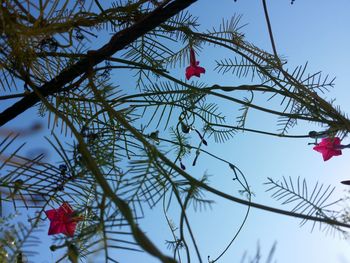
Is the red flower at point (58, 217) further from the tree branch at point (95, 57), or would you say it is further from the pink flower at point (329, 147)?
the pink flower at point (329, 147)

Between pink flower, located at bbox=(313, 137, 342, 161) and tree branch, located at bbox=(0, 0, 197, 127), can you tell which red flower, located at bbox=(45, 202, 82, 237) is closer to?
tree branch, located at bbox=(0, 0, 197, 127)

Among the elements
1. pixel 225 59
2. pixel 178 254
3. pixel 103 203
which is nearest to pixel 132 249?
pixel 103 203

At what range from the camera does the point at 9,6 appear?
0.87 feet

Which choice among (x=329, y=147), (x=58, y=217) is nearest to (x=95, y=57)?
(x=58, y=217)

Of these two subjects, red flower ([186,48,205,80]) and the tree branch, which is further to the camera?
red flower ([186,48,205,80])

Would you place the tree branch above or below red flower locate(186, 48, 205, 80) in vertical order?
below

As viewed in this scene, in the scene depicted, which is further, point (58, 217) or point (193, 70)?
point (193, 70)

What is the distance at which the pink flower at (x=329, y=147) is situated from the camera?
0.38 metres

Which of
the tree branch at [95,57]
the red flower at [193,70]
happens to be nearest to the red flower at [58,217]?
the tree branch at [95,57]

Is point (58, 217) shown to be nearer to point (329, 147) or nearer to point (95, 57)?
point (95, 57)

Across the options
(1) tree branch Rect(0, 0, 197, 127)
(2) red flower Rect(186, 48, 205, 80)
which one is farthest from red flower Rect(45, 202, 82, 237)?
(2) red flower Rect(186, 48, 205, 80)

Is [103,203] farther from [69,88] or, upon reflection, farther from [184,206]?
[69,88]

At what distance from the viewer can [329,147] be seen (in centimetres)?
40

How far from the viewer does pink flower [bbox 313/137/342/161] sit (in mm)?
383
